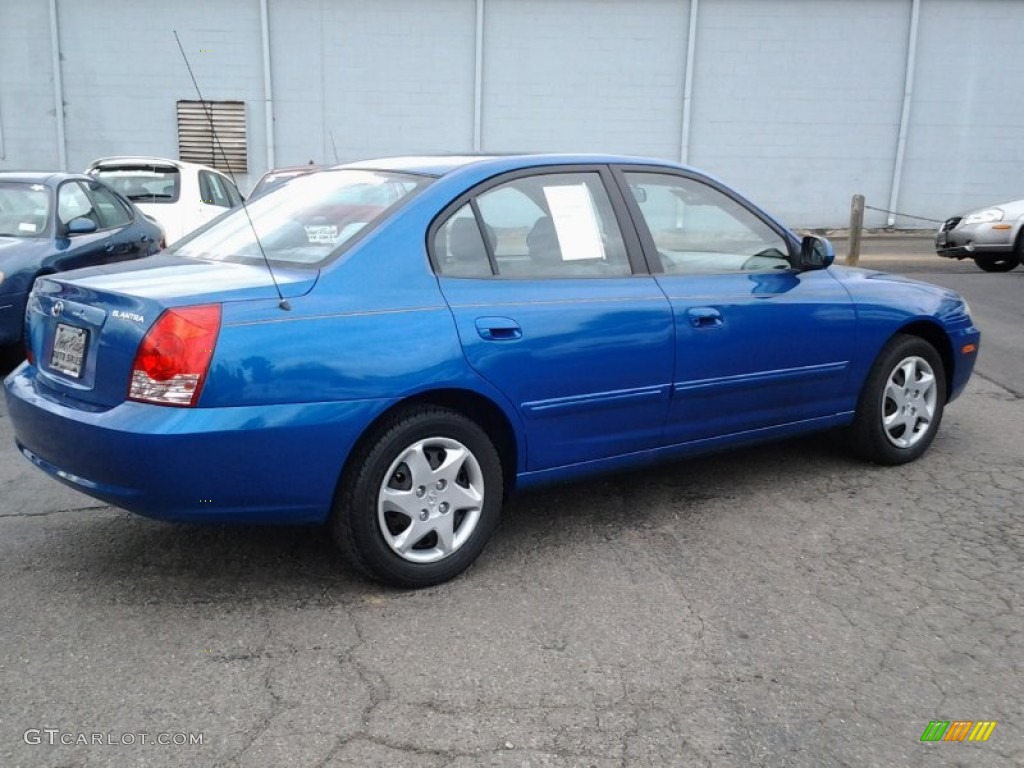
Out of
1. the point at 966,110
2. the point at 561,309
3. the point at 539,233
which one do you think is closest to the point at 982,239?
the point at 966,110

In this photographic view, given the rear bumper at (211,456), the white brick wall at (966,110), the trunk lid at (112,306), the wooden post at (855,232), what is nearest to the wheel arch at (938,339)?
the rear bumper at (211,456)

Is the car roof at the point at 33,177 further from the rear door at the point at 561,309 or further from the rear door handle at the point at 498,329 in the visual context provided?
the rear door handle at the point at 498,329

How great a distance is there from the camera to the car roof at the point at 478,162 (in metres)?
4.00

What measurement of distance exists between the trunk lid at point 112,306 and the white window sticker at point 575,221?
112cm

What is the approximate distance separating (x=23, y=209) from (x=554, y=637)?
6.27 m

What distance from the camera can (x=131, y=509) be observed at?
328 centimetres

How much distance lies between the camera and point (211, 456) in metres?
3.17

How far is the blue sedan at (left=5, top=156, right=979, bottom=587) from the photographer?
3.23 m

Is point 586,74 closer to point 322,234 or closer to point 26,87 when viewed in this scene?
point 26,87

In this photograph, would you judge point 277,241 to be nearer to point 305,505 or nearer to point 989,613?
point 305,505

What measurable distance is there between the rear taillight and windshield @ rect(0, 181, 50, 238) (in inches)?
193

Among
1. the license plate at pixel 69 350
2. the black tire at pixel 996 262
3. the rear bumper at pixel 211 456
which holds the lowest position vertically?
the black tire at pixel 996 262

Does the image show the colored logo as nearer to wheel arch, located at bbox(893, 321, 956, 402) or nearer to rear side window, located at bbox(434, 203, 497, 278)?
rear side window, located at bbox(434, 203, 497, 278)

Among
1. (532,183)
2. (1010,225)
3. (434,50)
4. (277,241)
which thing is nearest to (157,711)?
(277,241)
